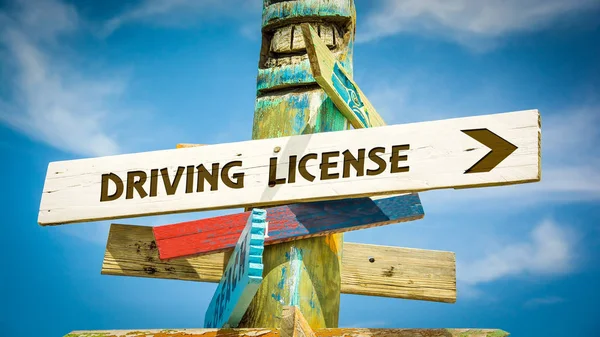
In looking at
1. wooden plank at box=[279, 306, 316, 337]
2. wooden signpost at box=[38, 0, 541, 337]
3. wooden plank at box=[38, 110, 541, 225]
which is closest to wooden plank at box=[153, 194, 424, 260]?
wooden signpost at box=[38, 0, 541, 337]

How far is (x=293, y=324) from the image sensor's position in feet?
6.73

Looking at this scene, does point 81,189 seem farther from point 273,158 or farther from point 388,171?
point 388,171

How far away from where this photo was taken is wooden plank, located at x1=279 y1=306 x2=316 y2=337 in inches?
80.6

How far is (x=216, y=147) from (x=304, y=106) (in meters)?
0.49

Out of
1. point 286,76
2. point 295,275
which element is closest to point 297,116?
point 286,76

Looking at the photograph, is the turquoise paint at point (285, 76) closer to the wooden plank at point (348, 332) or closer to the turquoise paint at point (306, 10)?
the turquoise paint at point (306, 10)

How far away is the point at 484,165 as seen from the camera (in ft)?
7.43

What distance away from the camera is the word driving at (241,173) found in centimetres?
240

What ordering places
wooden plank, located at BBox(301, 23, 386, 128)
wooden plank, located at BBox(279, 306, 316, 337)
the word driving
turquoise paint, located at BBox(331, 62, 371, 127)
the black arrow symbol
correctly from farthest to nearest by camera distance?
turquoise paint, located at BBox(331, 62, 371, 127) → wooden plank, located at BBox(301, 23, 386, 128) → the word driving → the black arrow symbol → wooden plank, located at BBox(279, 306, 316, 337)

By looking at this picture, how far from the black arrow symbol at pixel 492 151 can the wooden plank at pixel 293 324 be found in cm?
69

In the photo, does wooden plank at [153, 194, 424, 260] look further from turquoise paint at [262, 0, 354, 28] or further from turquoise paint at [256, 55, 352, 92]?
turquoise paint at [262, 0, 354, 28]

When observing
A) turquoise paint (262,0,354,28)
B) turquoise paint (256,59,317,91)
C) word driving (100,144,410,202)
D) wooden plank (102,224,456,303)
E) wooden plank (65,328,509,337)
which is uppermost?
turquoise paint (262,0,354,28)

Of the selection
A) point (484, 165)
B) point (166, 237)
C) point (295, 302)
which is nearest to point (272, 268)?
point (295, 302)

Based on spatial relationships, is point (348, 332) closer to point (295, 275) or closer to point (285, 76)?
point (295, 275)
